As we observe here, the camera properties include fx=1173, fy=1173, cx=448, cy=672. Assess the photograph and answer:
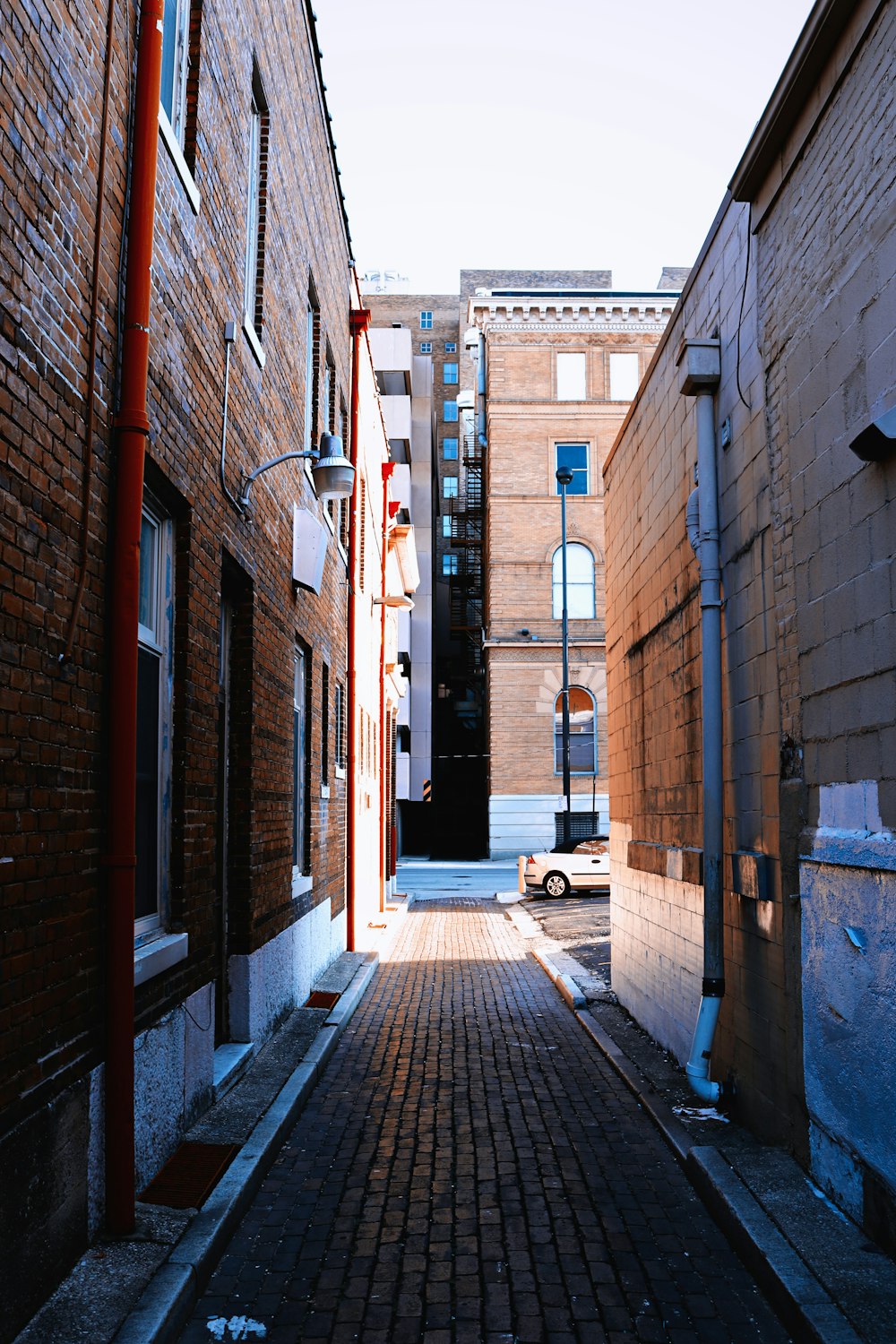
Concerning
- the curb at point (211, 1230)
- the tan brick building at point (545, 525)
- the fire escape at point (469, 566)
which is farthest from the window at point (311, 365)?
the fire escape at point (469, 566)

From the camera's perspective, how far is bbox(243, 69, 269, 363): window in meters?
8.52

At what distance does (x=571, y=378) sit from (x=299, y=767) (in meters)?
32.9

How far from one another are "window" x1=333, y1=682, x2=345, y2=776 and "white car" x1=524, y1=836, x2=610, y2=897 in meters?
10.6

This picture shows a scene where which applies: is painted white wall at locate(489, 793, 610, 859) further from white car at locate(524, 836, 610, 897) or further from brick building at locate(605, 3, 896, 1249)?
brick building at locate(605, 3, 896, 1249)

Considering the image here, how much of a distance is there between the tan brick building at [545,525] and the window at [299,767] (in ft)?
91.5

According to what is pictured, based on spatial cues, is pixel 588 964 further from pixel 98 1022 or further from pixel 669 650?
pixel 98 1022

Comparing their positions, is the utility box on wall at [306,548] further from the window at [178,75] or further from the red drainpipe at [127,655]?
the red drainpipe at [127,655]

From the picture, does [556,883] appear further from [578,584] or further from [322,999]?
[578,584]

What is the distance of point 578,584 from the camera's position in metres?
40.4

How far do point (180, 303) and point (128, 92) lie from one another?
120 centimetres

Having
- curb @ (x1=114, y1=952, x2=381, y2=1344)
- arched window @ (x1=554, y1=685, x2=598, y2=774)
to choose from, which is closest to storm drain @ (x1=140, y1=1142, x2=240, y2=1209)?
curb @ (x1=114, y1=952, x2=381, y2=1344)

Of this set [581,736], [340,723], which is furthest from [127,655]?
[581,736]

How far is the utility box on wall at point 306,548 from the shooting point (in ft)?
33.8

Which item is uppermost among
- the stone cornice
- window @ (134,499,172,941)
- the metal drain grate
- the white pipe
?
the stone cornice
